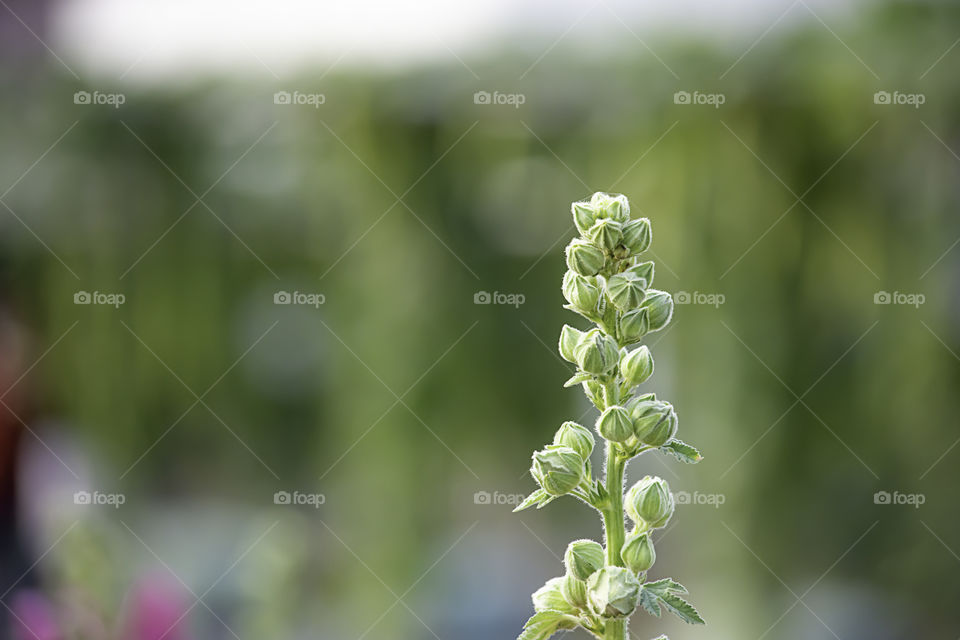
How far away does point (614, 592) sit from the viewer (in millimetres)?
432

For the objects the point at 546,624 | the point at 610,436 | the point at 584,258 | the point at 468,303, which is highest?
the point at 468,303

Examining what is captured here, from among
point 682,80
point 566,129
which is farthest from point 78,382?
point 682,80

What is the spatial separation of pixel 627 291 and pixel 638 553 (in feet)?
0.48

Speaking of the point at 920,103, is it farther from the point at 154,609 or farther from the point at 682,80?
the point at 154,609

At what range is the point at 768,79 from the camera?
3.38 m

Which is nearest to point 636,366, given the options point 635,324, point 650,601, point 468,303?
point 635,324

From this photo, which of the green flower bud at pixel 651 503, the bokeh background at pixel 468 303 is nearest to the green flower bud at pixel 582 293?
the green flower bud at pixel 651 503

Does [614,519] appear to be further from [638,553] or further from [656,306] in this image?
[656,306]

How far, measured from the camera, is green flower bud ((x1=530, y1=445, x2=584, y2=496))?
485 millimetres

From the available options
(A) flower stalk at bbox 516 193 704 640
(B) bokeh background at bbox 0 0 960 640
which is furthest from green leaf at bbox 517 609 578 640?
(B) bokeh background at bbox 0 0 960 640

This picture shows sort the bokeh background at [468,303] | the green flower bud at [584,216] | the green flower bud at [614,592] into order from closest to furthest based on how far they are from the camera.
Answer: the green flower bud at [614,592] → the green flower bud at [584,216] → the bokeh background at [468,303]

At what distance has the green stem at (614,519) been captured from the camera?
453 millimetres

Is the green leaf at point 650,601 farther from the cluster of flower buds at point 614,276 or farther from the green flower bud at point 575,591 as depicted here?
the cluster of flower buds at point 614,276

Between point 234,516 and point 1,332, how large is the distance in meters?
1.32
